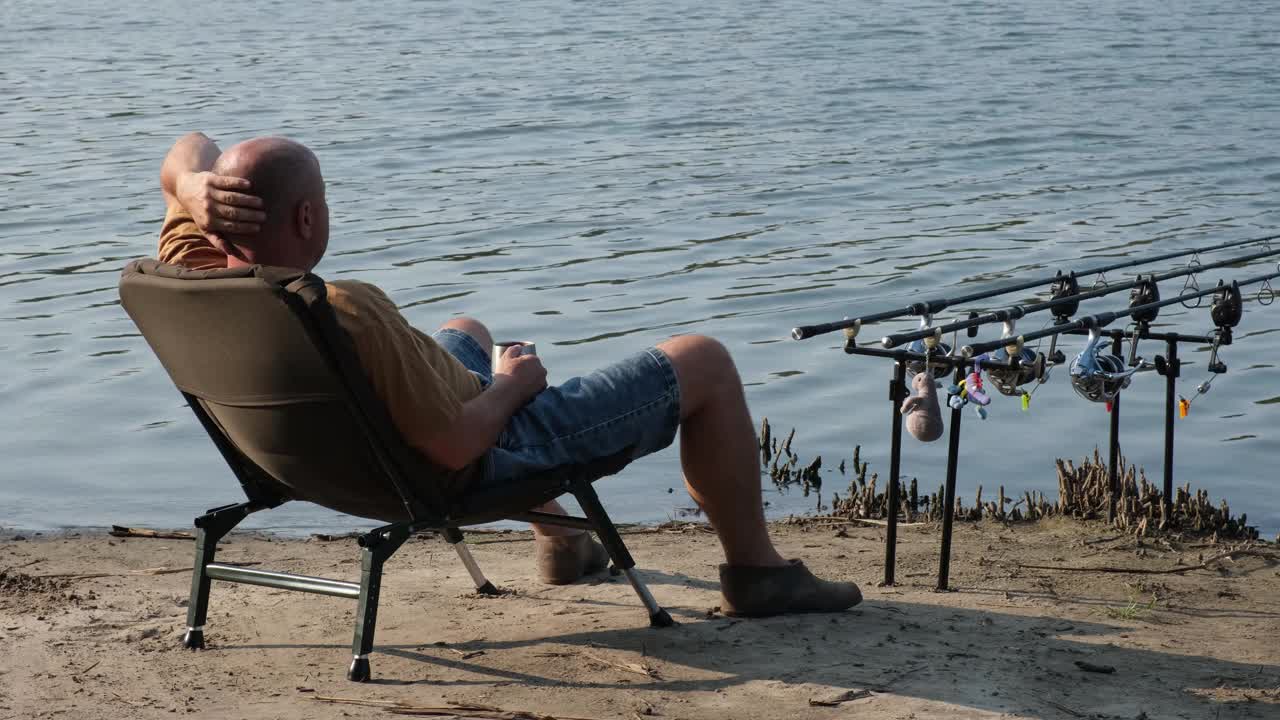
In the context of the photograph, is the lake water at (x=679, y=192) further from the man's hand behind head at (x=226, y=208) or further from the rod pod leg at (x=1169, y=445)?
the man's hand behind head at (x=226, y=208)

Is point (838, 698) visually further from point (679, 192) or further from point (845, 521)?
point (679, 192)

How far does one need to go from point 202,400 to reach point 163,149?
12.4 metres

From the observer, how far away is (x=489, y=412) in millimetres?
3828

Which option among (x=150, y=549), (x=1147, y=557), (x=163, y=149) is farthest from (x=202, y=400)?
(x=163, y=149)

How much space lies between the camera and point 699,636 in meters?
4.18

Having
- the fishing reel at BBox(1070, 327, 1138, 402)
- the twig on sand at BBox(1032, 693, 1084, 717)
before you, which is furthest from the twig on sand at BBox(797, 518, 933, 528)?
the twig on sand at BBox(1032, 693, 1084, 717)

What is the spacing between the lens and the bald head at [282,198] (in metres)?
3.62

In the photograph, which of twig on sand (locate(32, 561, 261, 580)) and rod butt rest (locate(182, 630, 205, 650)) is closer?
rod butt rest (locate(182, 630, 205, 650))

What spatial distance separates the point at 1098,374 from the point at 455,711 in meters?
2.06

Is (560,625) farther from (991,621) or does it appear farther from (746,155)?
(746,155)

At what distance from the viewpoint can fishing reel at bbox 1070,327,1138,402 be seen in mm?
4676

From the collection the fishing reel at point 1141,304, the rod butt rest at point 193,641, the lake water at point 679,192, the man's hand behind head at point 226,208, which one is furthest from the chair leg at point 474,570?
the fishing reel at point 1141,304

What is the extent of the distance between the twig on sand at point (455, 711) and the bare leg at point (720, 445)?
29.6 inches

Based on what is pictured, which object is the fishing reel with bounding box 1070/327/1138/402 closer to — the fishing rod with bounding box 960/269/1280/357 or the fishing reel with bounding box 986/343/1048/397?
the fishing rod with bounding box 960/269/1280/357
